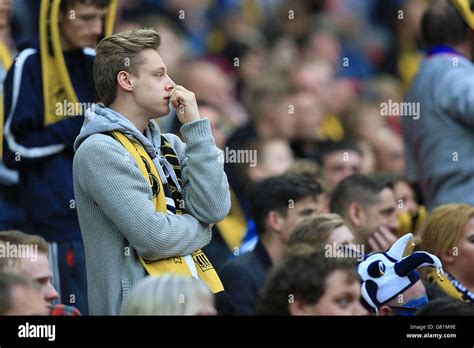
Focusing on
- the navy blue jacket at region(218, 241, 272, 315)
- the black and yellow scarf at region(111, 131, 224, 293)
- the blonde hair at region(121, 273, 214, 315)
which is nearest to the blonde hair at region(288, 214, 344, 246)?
the navy blue jacket at region(218, 241, 272, 315)

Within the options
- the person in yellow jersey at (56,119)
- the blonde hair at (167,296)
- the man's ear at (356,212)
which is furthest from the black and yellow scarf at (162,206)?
the man's ear at (356,212)

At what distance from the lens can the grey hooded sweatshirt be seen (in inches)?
237

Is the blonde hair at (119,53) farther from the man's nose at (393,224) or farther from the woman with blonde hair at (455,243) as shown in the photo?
the man's nose at (393,224)

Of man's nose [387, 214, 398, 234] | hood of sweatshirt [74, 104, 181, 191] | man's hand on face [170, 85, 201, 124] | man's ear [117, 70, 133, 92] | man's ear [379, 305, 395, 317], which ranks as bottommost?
man's ear [379, 305, 395, 317]

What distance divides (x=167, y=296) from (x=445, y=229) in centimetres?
229

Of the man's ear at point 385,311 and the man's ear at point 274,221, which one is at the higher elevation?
the man's ear at point 274,221

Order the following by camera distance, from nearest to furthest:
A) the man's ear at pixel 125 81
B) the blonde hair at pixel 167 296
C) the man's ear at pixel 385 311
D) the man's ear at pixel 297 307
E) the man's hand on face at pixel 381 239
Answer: the blonde hair at pixel 167 296 < the man's ear at pixel 125 81 < the man's ear at pixel 297 307 < the man's ear at pixel 385 311 < the man's hand on face at pixel 381 239

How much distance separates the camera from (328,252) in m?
6.76

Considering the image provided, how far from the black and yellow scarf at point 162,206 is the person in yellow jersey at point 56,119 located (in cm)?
139

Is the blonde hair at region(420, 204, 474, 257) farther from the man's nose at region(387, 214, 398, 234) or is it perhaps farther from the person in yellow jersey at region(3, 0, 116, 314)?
the person in yellow jersey at region(3, 0, 116, 314)

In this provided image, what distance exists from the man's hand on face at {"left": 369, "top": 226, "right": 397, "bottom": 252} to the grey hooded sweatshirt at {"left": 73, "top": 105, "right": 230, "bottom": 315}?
1.88m

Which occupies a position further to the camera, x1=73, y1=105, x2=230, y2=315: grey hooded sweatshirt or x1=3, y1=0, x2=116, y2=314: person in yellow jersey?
x1=3, y1=0, x2=116, y2=314: person in yellow jersey

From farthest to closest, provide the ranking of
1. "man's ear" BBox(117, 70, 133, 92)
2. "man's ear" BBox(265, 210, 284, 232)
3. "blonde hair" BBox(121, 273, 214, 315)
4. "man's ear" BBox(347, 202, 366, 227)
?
"man's ear" BBox(347, 202, 366, 227), "man's ear" BBox(265, 210, 284, 232), "man's ear" BBox(117, 70, 133, 92), "blonde hair" BBox(121, 273, 214, 315)

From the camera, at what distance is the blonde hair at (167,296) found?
5.35 m
